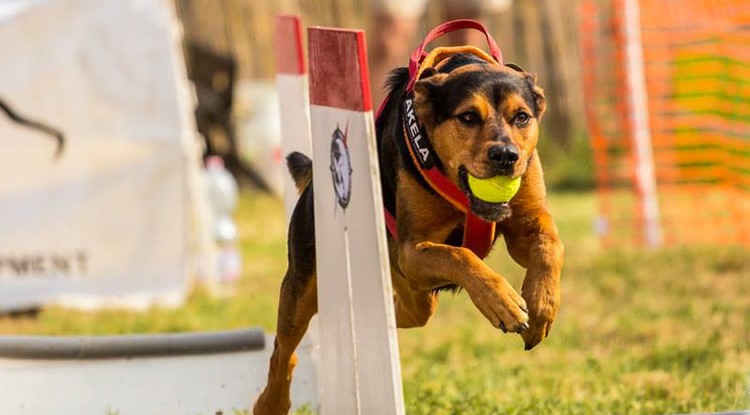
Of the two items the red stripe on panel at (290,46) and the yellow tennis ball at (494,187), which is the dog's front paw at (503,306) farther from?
the red stripe on panel at (290,46)

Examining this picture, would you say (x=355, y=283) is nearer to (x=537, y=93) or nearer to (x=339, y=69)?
(x=339, y=69)

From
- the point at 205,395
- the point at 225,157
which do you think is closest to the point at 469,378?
the point at 205,395

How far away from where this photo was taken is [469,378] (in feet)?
18.8

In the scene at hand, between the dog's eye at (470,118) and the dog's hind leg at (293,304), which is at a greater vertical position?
the dog's eye at (470,118)

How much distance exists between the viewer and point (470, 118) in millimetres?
3658

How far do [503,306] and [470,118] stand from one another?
0.51 m

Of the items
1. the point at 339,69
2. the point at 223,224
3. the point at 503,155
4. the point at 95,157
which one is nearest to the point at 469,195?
the point at 503,155

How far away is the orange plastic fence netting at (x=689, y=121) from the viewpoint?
10.3 meters

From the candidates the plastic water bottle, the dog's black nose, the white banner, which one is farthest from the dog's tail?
the plastic water bottle

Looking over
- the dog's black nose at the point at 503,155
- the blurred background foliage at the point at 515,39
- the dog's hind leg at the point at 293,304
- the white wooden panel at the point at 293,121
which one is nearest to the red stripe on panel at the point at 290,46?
the white wooden panel at the point at 293,121

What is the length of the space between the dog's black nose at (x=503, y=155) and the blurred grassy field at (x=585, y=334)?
1.47 meters

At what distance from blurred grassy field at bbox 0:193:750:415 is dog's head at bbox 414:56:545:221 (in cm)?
135

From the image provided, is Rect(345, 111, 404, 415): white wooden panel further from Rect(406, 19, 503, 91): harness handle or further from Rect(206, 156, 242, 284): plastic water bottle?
→ Rect(206, 156, 242, 284): plastic water bottle

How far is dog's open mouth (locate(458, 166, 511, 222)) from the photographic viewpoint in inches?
143
